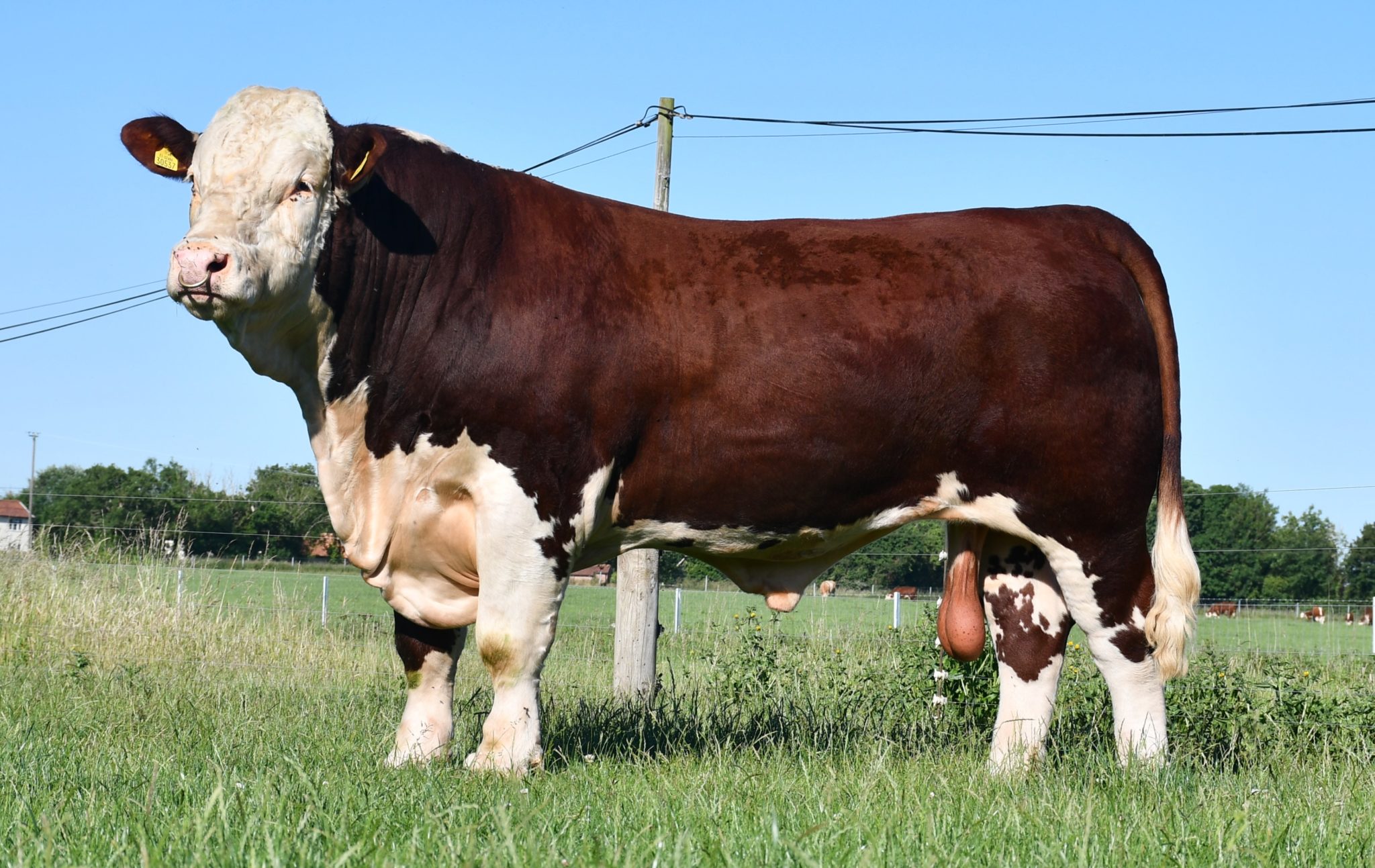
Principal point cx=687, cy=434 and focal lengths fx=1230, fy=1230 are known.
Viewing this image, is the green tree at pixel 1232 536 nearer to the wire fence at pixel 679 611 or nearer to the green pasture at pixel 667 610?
the wire fence at pixel 679 611

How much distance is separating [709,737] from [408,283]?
8.35 ft

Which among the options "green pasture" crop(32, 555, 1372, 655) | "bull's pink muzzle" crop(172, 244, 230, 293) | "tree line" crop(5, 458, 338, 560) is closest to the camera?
"bull's pink muzzle" crop(172, 244, 230, 293)

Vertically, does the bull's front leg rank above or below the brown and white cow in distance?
below

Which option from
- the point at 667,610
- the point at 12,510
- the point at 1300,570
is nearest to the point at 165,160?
the point at 667,610

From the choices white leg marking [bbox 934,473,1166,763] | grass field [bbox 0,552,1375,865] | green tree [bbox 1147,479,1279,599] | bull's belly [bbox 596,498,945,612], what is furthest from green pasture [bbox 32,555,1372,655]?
green tree [bbox 1147,479,1279,599]

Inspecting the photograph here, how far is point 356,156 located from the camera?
4574 mm

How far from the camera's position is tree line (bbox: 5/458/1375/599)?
54.6 metres

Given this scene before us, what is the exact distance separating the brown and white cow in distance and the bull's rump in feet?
0.04

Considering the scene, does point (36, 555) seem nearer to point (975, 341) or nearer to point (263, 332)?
point (263, 332)

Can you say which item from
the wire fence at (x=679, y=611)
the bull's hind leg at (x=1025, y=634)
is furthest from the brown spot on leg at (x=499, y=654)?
the wire fence at (x=679, y=611)

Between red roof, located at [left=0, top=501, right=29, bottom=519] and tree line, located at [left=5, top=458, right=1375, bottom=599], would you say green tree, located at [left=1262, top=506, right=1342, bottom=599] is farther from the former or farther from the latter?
red roof, located at [left=0, top=501, right=29, bottom=519]

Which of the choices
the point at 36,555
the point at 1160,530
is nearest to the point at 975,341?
the point at 1160,530

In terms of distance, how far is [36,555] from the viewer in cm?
1243

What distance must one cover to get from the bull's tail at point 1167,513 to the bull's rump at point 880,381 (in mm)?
103
